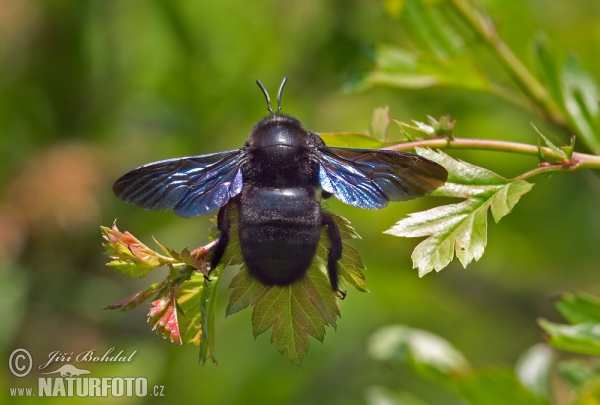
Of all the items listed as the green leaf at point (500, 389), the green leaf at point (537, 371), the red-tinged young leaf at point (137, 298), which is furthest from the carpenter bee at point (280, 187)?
the green leaf at point (537, 371)

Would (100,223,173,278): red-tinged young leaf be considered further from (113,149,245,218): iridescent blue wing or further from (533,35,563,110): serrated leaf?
(533,35,563,110): serrated leaf

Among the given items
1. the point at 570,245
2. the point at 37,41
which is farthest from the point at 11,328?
the point at 570,245

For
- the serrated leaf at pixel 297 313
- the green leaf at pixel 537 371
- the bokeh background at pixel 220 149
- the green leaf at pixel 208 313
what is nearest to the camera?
the green leaf at pixel 208 313

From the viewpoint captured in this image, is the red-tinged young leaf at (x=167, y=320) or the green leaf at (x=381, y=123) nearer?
the red-tinged young leaf at (x=167, y=320)

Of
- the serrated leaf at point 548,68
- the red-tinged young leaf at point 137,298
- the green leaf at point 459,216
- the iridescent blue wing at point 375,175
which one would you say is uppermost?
the serrated leaf at point 548,68

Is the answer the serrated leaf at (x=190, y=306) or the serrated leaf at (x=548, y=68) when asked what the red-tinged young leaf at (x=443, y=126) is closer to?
the serrated leaf at (x=190, y=306)

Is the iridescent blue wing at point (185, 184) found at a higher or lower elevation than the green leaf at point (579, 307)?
higher

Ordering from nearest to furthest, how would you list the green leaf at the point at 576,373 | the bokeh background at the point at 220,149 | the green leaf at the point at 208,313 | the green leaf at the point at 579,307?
the green leaf at the point at 208,313
the green leaf at the point at 579,307
the green leaf at the point at 576,373
the bokeh background at the point at 220,149
